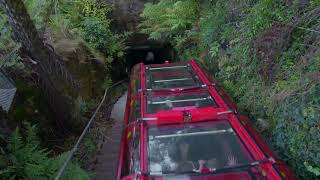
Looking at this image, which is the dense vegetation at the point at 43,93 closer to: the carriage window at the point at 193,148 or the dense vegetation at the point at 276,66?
the carriage window at the point at 193,148

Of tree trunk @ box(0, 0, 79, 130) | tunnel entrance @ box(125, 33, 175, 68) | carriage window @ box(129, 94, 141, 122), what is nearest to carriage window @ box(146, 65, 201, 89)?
carriage window @ box(129, 94, 141, 122)

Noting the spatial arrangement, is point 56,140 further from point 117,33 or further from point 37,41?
point 117,33

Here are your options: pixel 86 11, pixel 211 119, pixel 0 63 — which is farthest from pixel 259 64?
pixel 86 11

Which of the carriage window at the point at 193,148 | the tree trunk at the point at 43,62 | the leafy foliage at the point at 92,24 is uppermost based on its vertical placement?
the leafy foliage at the point at 92,24

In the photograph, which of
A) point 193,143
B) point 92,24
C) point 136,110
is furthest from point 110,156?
point 92,24

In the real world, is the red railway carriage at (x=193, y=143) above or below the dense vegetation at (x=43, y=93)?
below

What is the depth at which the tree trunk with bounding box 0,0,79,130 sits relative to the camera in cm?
605

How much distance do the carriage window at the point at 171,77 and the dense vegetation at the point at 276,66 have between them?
0.75 m

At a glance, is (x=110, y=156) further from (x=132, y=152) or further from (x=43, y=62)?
(x=132, y=152)

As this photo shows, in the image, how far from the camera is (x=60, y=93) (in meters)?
7.14

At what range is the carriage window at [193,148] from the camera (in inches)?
163

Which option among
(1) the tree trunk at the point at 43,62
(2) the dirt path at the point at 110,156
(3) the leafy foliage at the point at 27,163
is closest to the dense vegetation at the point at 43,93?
(3) the leafy foliage at the point at 27,163

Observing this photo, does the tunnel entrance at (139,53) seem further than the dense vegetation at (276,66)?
Yes

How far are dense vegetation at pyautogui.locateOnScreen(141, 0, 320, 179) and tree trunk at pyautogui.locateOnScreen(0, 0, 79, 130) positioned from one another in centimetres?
336
